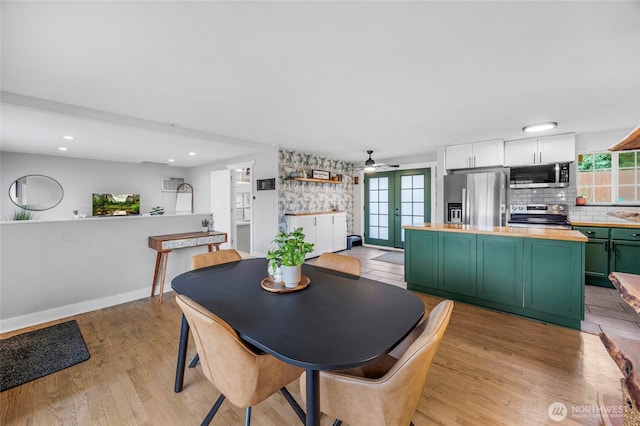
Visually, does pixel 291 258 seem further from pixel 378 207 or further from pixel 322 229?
pixel 378 207

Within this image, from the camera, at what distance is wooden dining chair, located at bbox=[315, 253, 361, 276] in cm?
205

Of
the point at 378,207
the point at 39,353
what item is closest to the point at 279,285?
the point at 39,353

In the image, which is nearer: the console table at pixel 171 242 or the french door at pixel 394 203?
the console table at pixel 171 242

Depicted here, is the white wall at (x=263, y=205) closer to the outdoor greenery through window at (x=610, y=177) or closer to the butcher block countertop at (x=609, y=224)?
the butcher block countertop at (x=609, y=224)

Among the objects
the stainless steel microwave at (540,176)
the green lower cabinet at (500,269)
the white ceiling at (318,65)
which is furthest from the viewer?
the stainless steel microwave at (540,176)

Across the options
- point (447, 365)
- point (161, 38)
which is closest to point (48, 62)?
point (161, 38)

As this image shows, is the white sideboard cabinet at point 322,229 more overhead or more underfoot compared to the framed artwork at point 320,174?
more underfoot

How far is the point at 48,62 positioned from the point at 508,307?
189 inches

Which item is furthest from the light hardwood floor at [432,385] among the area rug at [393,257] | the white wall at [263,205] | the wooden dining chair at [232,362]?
the white wall at [263,205]

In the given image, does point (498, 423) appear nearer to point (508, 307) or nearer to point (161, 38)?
point (508, 307)

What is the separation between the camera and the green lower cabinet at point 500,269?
112 inches

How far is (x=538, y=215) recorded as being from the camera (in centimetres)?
436


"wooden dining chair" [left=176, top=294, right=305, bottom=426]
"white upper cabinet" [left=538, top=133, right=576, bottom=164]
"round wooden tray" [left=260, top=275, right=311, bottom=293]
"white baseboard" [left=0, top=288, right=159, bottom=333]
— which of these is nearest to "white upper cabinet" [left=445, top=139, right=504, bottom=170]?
"white upper cabinet" [left=538, top=133, right=576, bottom=164]

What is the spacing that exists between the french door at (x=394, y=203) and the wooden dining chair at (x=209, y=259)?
4.89m
